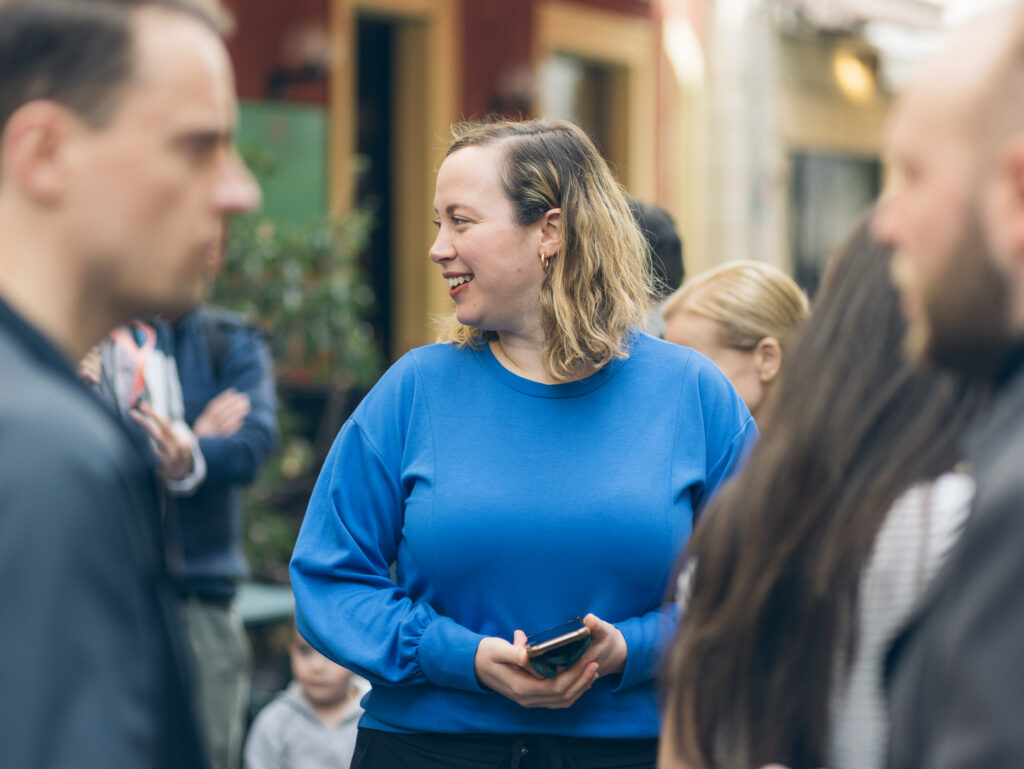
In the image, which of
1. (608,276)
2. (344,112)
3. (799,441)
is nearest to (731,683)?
(799,441)

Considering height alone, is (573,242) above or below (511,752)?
above

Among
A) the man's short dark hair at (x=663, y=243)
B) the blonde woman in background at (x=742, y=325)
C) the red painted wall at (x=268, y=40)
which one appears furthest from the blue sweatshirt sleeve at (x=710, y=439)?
the red painted wall at (x=268, y=40)

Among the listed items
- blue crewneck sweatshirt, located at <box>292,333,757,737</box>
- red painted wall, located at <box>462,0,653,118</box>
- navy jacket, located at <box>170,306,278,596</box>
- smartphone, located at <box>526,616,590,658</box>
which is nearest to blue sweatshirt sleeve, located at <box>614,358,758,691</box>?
blue crewneck sweatshirt, located at <box>292,333,757,737</box>

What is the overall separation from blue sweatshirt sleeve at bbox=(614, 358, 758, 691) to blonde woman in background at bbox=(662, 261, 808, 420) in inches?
26.2

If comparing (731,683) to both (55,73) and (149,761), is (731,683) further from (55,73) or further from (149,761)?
(55,73)

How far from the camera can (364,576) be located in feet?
7.92

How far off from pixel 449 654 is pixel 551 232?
861 millimetres

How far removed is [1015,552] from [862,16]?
41.2 ft

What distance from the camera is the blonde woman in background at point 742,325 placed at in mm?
3193

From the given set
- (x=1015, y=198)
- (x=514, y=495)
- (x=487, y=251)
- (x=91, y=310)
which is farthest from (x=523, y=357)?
(x=1015, y=198)

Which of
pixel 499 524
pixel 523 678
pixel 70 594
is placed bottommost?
pixel 523 678

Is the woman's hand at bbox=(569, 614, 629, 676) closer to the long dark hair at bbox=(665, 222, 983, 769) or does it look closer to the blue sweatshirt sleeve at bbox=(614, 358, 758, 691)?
the blue sweatshirt sleeve at bbox=(614, 358, 758, 691)

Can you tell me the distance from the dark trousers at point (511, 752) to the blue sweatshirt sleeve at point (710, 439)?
0.12 metres

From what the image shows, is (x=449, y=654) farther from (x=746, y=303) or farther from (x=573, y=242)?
(x=746, y=303)
